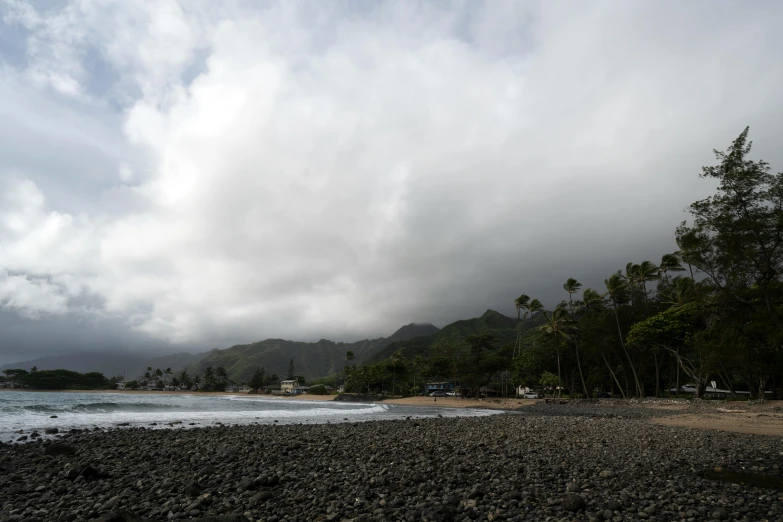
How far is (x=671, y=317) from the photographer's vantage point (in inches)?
1821

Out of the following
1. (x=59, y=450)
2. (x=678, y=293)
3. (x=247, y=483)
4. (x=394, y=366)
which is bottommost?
(x=394, y=366)

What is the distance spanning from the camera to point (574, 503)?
23.0 feet

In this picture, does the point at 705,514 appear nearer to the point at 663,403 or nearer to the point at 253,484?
the point at 253,484

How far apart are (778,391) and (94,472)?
56.0 m

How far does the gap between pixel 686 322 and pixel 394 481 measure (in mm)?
49021

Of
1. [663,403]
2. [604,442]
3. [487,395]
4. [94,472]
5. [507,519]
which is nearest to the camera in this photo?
[507,519]

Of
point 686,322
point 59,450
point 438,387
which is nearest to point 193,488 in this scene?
point 59,450

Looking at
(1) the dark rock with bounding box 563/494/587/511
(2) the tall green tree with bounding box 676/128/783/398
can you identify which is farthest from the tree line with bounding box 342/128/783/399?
(1) the dark rock with bounding box 563/494/587/511

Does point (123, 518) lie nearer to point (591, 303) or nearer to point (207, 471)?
point (207, 471)

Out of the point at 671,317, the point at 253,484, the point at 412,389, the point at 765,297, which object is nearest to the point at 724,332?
the point at 765,297

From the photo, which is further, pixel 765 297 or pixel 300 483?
pixel 765 297

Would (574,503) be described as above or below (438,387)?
above

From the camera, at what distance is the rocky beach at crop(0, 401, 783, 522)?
6953 mm

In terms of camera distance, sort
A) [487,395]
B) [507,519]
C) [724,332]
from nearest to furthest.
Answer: [507,519] → [724,332] → [487,395]
